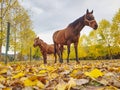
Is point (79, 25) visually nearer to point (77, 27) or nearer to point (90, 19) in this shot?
point (77, 27)

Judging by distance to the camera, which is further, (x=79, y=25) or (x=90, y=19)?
(x=79, y=25)

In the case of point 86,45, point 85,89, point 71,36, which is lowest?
point 85,89

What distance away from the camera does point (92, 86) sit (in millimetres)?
1972

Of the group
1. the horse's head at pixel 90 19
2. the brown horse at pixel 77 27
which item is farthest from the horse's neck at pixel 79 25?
the horse's head at pixel 90 19

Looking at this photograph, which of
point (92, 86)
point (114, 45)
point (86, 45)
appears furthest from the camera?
point (86, 45)

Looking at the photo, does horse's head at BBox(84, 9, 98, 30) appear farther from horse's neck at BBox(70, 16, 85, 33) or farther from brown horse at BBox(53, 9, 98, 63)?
horse's neck at BBox(70, 16, 85, 33)

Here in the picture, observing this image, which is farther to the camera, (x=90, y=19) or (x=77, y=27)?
(x=77, y=27)

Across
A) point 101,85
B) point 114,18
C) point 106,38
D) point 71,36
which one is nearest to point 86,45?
point 106,38

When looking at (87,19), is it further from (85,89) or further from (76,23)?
(85,89)

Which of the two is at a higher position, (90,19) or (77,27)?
(90,19)

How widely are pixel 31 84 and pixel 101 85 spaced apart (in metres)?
0.50

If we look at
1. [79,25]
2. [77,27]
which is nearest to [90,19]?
[79,25]

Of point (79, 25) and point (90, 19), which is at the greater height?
point (90, 19)

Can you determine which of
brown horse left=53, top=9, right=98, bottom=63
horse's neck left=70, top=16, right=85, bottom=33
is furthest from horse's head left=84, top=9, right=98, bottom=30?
horse's neck left=70, top=16, right=85, bottom=33
